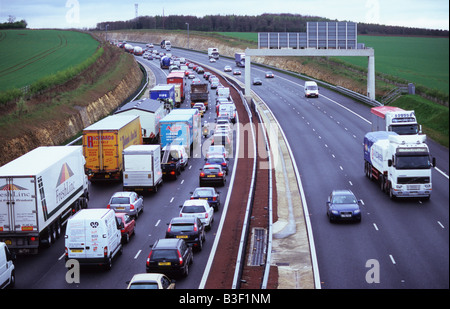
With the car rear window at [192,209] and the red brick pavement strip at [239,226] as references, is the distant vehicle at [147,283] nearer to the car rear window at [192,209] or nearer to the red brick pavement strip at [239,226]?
the red brick pavement strip at [239,226]

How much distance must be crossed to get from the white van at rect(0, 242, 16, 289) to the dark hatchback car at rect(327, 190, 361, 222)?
16.0 meters

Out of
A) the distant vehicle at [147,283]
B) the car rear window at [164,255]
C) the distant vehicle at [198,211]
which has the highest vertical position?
the distant vehicle at [147,283]

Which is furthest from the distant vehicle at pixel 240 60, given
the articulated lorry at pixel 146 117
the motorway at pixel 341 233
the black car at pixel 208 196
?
the black car at pixel 208 196

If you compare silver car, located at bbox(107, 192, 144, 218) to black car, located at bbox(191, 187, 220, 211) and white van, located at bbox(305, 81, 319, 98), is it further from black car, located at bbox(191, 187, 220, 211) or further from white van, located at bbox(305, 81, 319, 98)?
white van, located at bbox(305, 81, 319, 98)

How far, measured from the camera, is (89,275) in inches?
1017

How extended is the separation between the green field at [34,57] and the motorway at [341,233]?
115 ft

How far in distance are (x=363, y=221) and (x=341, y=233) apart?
2.37 m

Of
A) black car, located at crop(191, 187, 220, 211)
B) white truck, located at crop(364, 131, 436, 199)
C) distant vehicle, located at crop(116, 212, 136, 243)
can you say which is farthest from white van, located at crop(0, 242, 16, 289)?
white truck, located at crop(364, 131, 436, 199)

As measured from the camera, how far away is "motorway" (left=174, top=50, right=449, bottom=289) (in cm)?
2452

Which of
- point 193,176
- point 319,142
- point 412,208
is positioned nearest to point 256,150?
point 319,142

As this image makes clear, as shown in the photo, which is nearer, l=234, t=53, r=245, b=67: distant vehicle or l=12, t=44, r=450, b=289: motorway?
l=12, t=44, r=450, b=289: motorway

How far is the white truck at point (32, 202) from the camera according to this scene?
28484 millimetres

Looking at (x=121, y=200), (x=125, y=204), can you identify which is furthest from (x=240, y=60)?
(x=125, y=204)

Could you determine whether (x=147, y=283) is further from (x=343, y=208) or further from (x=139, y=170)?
(x=139, y=170)
